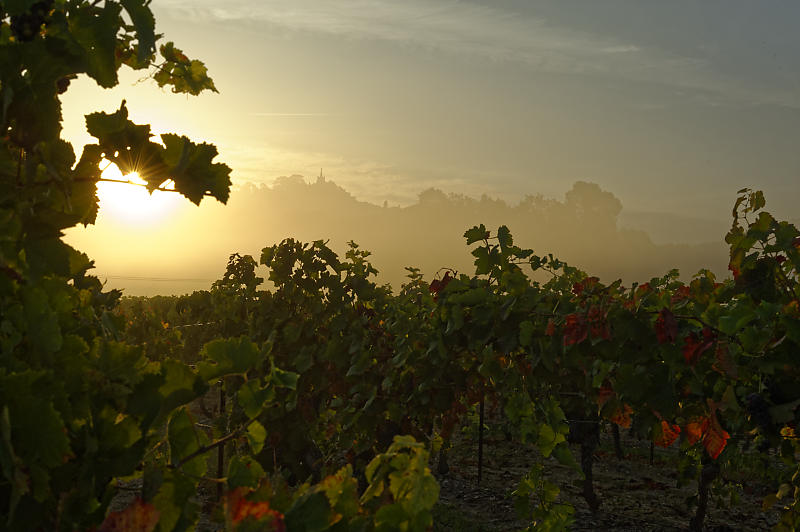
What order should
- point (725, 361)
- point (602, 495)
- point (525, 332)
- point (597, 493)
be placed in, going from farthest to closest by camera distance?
point (597, 493)
point (602, 495)
point (525, 332)
point (725, 361)

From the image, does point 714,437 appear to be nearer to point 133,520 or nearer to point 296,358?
point 133,520

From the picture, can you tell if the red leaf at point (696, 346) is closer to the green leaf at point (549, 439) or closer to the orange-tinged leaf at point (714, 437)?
the orange-tinged leaf at point (714, 437)

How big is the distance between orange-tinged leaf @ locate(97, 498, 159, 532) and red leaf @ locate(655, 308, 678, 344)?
122 inches

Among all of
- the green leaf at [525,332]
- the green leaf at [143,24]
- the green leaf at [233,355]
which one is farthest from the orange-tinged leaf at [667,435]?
the green leaf at [143,24]

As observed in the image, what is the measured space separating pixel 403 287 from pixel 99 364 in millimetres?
9251

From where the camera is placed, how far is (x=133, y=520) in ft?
3.80

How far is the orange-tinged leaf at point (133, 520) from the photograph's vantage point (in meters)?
1.15

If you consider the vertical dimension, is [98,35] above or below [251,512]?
above

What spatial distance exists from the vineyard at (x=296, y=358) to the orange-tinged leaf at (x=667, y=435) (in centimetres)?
3

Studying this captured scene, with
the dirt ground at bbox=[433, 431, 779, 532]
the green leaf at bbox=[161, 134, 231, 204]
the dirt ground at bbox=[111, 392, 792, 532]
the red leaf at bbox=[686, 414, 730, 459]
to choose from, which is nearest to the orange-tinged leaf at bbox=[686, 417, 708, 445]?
the red leaf at bbox=[686, 414, 730, 459]

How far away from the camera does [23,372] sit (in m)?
1.07

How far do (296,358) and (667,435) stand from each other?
13.5 ft

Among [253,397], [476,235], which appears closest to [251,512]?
[253,397]

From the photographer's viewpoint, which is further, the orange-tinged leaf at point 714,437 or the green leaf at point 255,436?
the orange-tinged leaf at point 714,437
